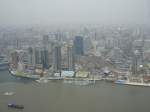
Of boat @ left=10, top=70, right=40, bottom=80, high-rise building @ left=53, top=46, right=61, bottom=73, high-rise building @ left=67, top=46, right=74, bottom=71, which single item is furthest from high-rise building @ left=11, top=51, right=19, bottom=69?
high-rise building @ left=67, top=46, right=74, bottom=71

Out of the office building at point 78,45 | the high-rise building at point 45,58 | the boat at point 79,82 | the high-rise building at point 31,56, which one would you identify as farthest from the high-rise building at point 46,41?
the boat at point 79,82

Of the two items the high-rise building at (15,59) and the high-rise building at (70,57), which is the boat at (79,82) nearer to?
the high-rise building at (70,57)

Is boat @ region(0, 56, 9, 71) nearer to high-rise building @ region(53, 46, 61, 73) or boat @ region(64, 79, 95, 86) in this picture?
high-rise building @ region(53, 46, 61, 73)

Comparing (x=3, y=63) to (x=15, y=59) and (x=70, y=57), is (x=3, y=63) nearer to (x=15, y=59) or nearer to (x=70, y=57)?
(x=15, y=59)

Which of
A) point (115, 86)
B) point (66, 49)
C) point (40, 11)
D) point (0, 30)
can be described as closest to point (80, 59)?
point (66, 49)

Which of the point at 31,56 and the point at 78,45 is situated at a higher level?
the point at 78,45

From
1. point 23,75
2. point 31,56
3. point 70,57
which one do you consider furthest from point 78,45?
point 23,75

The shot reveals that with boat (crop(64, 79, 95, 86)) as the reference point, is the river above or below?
below

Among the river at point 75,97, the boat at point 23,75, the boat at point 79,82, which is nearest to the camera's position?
the river at point 75,97

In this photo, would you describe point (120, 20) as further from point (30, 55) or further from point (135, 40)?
point (30, 55)
